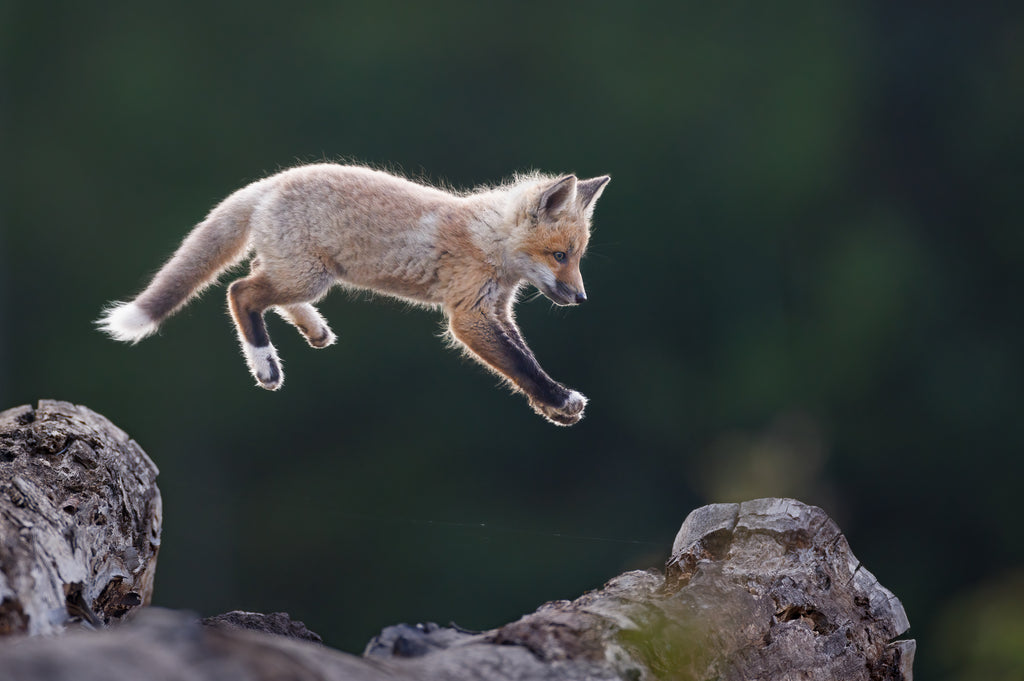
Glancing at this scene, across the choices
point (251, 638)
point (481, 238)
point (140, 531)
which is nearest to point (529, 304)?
point (481, 238)

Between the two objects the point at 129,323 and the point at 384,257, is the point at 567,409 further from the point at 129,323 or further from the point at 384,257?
the point at 129,323

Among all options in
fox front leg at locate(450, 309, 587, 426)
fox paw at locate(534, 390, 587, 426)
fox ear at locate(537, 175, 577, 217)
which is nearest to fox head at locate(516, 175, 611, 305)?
fox ear at locate(537, 175, 577, 217)

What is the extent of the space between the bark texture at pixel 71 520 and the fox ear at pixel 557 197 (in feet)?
5.54

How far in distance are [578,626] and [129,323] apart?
7.37 feet

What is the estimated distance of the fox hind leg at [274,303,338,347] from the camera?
3.74 m

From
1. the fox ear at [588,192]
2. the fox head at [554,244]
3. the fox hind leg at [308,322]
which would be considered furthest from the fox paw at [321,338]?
the fox ear at [588,192]

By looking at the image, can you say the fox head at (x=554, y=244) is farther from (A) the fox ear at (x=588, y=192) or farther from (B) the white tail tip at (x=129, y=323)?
(B) the white tail tip at (x=129, y=323)

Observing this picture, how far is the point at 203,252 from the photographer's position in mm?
3578

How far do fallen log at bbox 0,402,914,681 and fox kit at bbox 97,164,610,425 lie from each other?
626 millimetres

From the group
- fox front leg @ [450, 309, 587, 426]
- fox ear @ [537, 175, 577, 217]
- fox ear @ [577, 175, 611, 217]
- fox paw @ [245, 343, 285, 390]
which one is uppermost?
fox ear @ [577, 175, 611, 217]

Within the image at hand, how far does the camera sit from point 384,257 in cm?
348

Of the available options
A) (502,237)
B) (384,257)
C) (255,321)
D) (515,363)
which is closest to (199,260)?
(255,321)

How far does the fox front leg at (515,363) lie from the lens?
A: 3.38m

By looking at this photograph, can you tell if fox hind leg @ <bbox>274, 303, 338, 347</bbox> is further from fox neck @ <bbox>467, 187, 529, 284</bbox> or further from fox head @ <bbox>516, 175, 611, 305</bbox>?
fox head @ <bbox>516, 175, 611, 305</bbox>
